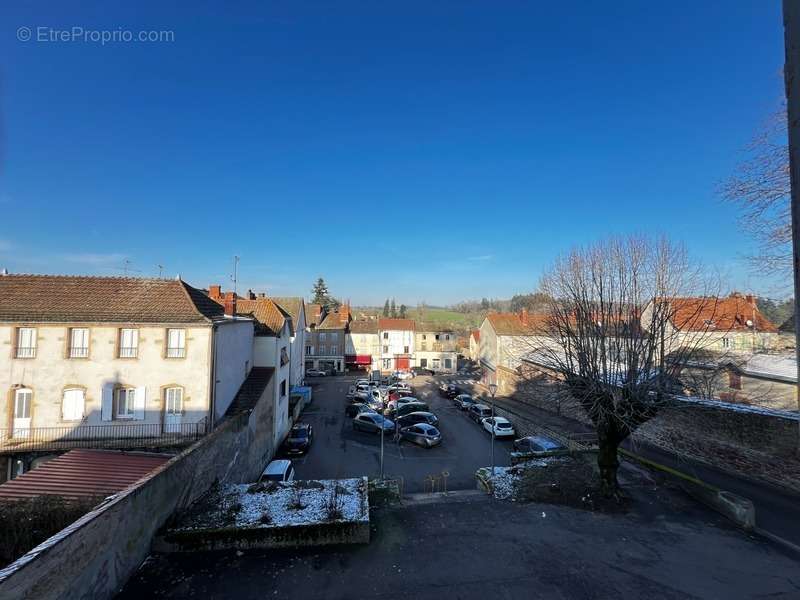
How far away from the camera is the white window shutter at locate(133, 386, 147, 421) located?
609 inches

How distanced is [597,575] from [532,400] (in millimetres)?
20876

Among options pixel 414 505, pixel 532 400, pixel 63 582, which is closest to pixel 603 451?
pixel 414 505

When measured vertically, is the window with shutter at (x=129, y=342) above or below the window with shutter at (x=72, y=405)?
above

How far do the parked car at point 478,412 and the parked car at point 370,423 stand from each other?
612 cm

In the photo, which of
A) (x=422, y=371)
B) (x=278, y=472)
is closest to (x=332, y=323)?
(x=422, y=371)

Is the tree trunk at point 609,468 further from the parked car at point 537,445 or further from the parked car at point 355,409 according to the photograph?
the parked car at point 355,409

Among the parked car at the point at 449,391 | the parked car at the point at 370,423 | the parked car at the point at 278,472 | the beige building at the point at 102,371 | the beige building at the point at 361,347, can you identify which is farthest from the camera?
the beige building at the point at 361,347

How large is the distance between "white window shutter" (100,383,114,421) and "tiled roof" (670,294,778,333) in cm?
1987

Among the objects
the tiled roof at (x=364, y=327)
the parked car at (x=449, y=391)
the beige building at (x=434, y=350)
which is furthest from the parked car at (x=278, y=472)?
the beige building at (x=434, y=350)

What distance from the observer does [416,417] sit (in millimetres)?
25391

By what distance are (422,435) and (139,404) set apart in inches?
531

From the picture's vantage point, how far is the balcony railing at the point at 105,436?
14.9 metres

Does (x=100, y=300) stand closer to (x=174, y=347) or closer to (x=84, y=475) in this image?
(x=174, y=347)

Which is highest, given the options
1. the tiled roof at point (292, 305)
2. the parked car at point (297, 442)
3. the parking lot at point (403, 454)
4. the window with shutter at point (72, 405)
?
the tiled roof at point (292, 305)
